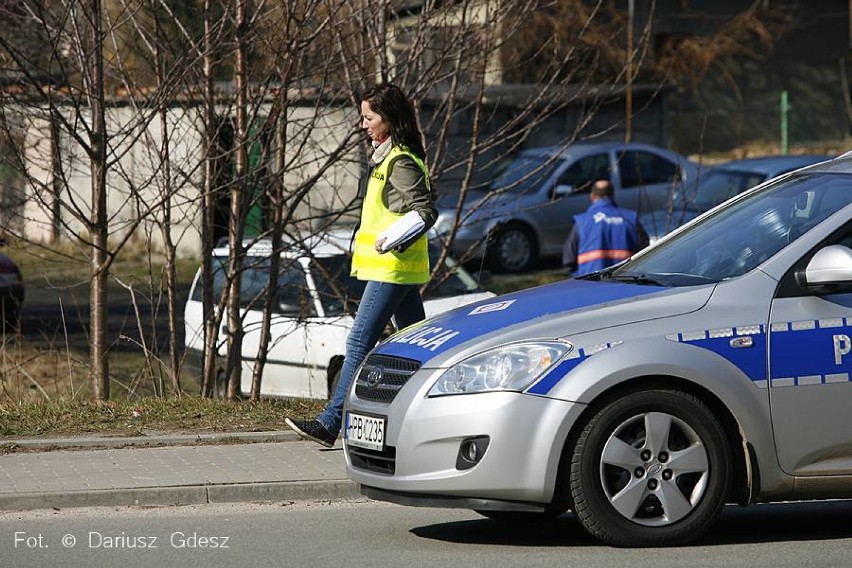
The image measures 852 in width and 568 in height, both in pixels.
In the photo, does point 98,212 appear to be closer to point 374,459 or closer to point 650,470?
point 374,459

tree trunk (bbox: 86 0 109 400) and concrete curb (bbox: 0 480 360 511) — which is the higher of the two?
tree trunk (bbox: 86 0 109 400)

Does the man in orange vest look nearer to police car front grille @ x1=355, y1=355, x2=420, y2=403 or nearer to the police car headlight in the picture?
police car front grille @ x1=355, y1=355, x2=420, y2=403

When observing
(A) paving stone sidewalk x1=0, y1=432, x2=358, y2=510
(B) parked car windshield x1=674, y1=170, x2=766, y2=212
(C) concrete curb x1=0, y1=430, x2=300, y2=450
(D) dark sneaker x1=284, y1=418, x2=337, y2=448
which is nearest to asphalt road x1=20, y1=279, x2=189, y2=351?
(C) concrete curb x1=0, y1=430, x2=300, y2=450

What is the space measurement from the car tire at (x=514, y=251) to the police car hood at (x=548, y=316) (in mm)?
14322

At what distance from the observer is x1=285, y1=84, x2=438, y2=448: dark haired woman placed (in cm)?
746

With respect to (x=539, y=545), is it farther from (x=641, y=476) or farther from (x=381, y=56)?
(x=381, y=56)

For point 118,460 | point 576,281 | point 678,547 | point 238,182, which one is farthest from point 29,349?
point 678,547

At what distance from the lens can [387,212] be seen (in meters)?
7.53

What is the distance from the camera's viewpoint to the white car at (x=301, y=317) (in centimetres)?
1142

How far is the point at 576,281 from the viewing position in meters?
6.77

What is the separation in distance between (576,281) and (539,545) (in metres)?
1.36

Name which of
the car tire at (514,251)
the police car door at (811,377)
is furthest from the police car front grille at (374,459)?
the car tire at (514,251)

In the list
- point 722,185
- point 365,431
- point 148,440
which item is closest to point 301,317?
point 148,440

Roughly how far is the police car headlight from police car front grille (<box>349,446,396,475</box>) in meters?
0.38
